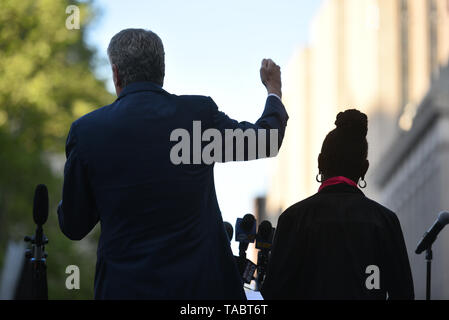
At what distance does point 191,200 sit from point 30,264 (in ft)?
3.69

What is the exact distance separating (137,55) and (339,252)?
1.17 meters

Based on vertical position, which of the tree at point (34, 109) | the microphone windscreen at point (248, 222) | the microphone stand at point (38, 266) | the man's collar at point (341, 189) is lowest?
the microphone stand at point (38, 266)

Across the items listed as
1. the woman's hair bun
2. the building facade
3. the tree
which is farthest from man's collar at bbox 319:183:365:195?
the building facade

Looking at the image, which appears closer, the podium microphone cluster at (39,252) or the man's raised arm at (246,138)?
the man's raised arm at (246,138)

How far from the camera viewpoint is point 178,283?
3.70 meters

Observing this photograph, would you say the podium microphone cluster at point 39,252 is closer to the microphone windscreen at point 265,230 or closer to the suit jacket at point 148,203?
the suit jacket at point 148,203

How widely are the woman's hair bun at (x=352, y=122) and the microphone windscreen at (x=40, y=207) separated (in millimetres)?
1344

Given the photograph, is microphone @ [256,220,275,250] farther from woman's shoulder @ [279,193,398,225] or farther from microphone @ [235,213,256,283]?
woman's shoulder @ [279,193,398,225]

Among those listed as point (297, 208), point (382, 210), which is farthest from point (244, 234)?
point (382, 210)

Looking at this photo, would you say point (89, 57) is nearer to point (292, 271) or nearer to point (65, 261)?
point (65, 261)

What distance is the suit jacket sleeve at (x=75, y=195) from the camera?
386 cm

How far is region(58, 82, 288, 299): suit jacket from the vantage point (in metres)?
3.71

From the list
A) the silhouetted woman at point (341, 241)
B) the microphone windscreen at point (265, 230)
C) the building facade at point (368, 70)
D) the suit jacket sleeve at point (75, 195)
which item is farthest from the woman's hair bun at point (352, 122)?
the building facade at point (368, 70)
